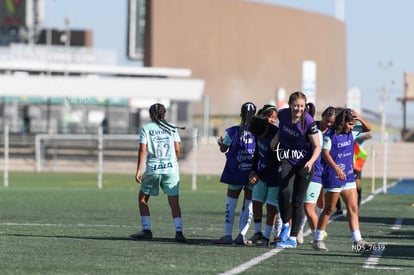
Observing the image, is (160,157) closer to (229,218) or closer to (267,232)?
(229,218)

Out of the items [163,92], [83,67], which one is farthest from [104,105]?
[83,67]

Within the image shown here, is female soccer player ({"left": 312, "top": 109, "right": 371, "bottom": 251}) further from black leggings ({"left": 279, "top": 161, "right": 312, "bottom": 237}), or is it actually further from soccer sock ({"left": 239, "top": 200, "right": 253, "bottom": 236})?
soccer sock ({"left": 239, "top": 200, "right": 253, "bottom": 236})

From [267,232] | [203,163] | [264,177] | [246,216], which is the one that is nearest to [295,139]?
[264,177]

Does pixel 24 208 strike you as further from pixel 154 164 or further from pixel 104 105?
pixel 104 105

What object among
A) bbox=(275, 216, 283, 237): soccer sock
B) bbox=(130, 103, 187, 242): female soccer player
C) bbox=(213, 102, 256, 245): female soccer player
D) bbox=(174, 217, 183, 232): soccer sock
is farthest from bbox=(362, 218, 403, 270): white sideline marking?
bbox=(130, 103, 187, 242): female soccer player

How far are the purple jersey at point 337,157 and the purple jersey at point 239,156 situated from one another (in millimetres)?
1118

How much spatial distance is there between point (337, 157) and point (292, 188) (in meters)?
0.68

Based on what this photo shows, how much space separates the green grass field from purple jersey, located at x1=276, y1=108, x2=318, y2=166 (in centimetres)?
113

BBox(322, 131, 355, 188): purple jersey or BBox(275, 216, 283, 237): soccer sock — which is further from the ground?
BBox(322, 131, 355, 188): purple jersey

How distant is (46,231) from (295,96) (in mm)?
4725

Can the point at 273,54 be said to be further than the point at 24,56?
Yes

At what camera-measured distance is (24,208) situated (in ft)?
82.2

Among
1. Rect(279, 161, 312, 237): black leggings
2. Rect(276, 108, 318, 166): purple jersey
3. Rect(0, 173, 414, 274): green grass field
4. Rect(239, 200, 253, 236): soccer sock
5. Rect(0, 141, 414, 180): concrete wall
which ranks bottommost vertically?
Rect(0, 141, 414, 180): concrete wall

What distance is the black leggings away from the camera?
51.0ft
